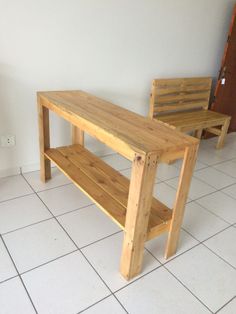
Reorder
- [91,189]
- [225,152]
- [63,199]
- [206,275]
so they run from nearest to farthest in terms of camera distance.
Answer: [206,275] → [91,189] → [63,199] → [225,152]

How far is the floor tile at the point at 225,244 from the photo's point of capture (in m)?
1.77

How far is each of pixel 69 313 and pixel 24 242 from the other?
570mm

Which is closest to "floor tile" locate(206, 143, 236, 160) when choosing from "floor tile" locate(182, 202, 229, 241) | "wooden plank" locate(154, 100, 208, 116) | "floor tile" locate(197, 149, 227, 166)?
"floor tile" locate(197, 149, 227, 166)

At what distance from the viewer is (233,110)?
12.7 ft

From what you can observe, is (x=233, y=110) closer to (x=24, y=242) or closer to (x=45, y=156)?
(x=45, y=156)

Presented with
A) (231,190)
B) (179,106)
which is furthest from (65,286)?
(179,106)

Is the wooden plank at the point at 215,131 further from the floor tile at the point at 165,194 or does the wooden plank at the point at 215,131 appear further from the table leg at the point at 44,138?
the table leg at the point at 44,138

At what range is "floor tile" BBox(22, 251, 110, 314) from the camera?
135 centimetres

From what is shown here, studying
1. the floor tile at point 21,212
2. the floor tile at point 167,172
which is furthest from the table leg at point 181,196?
the floor tile at point 167,172

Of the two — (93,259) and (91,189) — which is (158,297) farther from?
(91,189)

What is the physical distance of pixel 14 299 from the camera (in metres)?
1.36

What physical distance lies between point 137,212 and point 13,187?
4.38ft

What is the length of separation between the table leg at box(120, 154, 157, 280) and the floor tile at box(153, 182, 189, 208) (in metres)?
0.81

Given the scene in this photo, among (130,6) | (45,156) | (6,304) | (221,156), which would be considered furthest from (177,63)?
(6,304)
